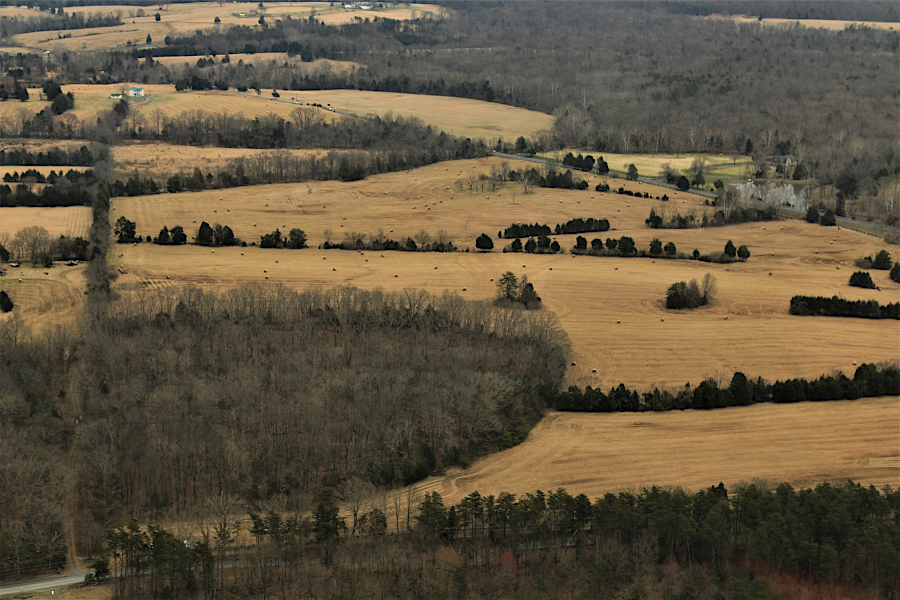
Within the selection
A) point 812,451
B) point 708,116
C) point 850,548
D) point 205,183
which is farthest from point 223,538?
point 708,116

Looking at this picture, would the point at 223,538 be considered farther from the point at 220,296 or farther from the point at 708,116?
the point at 708,116

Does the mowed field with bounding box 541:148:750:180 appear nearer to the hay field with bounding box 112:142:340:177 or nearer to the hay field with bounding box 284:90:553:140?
the hay field with bounding box 284:90:553:140

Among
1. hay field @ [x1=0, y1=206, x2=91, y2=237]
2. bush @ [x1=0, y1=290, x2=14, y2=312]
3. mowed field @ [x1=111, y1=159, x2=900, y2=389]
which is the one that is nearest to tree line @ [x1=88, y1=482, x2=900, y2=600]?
mowed field @ [x1=111, y1=159, x2=900, y2=389]

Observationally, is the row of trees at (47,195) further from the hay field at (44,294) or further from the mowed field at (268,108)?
the mowed field at (268,108)

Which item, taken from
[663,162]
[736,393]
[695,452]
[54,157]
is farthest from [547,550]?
[663,162]

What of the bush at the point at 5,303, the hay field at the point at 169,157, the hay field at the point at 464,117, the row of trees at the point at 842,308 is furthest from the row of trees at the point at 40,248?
the hay field at the point at 464,117

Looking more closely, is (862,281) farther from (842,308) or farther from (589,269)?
(589,269)
